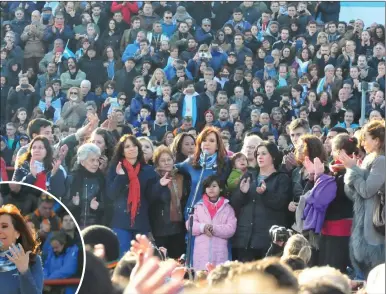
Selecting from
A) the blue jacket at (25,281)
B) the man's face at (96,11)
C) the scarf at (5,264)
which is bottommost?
the blue jacket at (25,281)

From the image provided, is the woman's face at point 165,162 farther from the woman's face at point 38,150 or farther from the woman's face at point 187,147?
the woman's face at point 38,150

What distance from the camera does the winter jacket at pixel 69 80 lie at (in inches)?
605

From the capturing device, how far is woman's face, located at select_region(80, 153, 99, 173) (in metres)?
8.69

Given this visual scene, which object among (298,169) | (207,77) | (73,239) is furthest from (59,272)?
(207,77)

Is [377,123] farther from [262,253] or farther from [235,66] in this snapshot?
[235,66]

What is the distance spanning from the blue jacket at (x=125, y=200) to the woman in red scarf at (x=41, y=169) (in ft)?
1.71

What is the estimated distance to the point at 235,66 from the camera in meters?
15.4

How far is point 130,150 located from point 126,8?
27.2ft

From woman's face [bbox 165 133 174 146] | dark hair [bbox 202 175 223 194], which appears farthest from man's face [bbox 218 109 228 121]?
dark hair [bbox 202 175 223 194]

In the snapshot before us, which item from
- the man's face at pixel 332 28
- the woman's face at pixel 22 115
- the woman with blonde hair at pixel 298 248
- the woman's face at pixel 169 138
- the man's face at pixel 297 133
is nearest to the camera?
the woman with blonde hair at pixel 298 248

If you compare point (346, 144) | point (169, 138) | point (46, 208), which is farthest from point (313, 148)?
point (169, 138)

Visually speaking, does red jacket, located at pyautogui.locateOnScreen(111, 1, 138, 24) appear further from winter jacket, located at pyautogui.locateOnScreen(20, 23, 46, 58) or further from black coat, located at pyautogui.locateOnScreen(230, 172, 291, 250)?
black coat, located at pyautogui.locateOnScreen(230, 172, 291, 250)

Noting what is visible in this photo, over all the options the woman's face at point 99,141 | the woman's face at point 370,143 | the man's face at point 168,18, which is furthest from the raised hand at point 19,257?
the man's face at point 168,18

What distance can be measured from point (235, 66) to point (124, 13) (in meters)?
2.17
